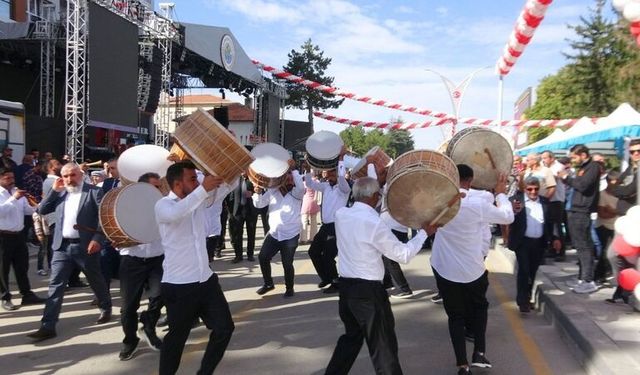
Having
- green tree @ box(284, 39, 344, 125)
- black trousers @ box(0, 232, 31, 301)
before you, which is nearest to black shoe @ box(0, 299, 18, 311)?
black trousers @ box(0, 232, 31, 301)

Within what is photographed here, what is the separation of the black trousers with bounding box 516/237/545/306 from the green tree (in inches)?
1738

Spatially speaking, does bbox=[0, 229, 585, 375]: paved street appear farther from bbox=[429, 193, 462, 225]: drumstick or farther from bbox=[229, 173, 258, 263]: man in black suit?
bbox=[229, 173, 258, 263]: man in black suit

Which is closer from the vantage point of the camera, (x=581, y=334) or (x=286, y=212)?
(x=581, y=334)

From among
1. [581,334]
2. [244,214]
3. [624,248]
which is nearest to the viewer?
[624,248]

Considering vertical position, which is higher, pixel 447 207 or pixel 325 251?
pixel 447 207

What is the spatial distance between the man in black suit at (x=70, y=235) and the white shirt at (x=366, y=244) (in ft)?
10.5

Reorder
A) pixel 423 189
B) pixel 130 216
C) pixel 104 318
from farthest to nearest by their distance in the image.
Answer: pixel 104 318 < pixel 130 216 < pixel 423 189

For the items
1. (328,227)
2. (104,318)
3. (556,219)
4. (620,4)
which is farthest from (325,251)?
(620,4)

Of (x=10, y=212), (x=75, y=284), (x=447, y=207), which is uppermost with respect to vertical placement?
(x=447, y=207)

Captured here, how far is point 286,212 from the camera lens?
7.69 metres

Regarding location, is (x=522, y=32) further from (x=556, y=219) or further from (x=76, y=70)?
(x=76, y=70)

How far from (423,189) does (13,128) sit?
12.1 metres

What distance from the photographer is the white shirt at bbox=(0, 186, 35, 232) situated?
6.73 metres

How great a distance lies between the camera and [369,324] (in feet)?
12.7
